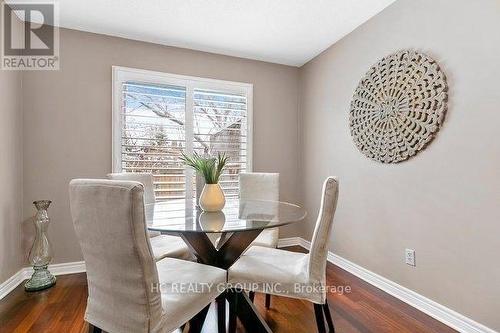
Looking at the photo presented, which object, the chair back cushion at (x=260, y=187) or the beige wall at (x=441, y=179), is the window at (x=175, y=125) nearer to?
the chair back cushion at (x=260, y=187)

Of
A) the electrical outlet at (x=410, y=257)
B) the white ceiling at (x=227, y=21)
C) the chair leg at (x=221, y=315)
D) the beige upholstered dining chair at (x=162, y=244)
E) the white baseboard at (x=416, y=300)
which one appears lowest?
the white baseboard at (x=416, y=300)

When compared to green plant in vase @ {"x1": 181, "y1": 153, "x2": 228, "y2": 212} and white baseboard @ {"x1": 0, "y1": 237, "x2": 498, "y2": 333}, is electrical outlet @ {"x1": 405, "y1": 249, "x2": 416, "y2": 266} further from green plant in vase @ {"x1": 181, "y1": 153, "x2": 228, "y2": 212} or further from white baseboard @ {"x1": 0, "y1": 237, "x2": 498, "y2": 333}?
green plant in vase @ {"x1": 181, "y1": 153, "x2": 228, "y2": 212}

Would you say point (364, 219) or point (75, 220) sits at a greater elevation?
point (75, 220)

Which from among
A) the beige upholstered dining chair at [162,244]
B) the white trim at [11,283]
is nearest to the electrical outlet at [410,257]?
the beige upholstered dining chair at [162,244]

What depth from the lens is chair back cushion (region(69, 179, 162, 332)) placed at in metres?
1.00

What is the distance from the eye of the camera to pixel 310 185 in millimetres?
Result: 3381

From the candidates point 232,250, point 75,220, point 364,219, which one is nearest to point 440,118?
point 364,219

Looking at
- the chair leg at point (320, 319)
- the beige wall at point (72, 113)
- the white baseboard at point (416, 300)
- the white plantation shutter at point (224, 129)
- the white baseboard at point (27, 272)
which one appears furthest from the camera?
the white plantation shutter at point (224, 129)

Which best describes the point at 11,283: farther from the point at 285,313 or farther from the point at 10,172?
the point at 285,313

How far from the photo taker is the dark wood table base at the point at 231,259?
5.11 feet

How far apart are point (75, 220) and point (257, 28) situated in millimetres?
2372

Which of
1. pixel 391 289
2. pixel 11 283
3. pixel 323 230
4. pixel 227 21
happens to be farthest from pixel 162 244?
pixel 227 21

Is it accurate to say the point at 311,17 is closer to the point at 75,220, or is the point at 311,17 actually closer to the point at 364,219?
the point at 364,219

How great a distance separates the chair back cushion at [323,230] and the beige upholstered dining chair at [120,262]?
0.68m
